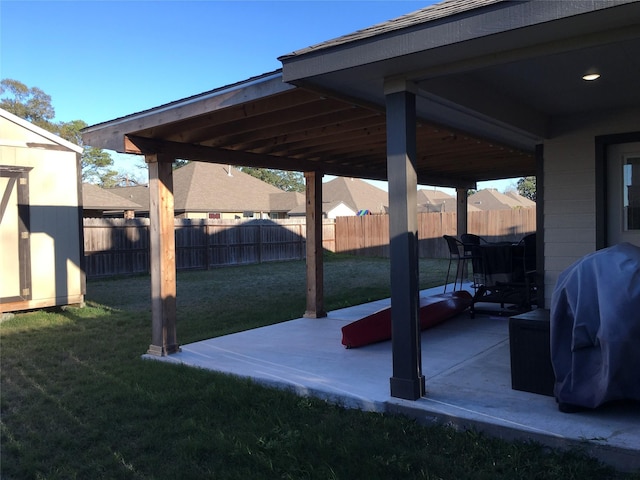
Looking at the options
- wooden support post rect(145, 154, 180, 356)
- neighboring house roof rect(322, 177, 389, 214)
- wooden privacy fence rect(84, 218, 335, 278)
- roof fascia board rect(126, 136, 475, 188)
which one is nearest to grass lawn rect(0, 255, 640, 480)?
wooden support post rect(145, 154, 180, 356)

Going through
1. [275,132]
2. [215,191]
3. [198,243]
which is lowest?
[198,243]

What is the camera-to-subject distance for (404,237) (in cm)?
364

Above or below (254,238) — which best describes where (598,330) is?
below

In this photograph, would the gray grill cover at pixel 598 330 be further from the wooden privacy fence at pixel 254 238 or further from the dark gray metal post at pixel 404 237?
the wooden privacy fence at pixel 254 238

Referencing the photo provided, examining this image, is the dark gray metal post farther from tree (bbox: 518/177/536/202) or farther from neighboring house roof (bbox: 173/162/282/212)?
tree (bbox: 518/177/536/202)

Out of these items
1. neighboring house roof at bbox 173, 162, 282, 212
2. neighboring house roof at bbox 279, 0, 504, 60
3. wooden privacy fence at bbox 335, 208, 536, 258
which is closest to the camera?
neighboring house roof at bbox 279, 0, 504, 60

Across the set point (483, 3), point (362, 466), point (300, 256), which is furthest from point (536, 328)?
point (300, 256)

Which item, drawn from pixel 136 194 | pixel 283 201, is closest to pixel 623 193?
pixel 136 194

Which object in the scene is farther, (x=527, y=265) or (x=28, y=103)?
(x=28, y=103)

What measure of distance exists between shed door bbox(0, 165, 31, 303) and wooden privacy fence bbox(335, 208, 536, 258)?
13.7 m

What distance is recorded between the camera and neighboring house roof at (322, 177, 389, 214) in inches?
1446

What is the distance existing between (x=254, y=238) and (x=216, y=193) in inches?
307

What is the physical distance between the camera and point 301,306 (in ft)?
28.8

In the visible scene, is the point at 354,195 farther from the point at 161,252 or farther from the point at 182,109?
the point at 182,109
